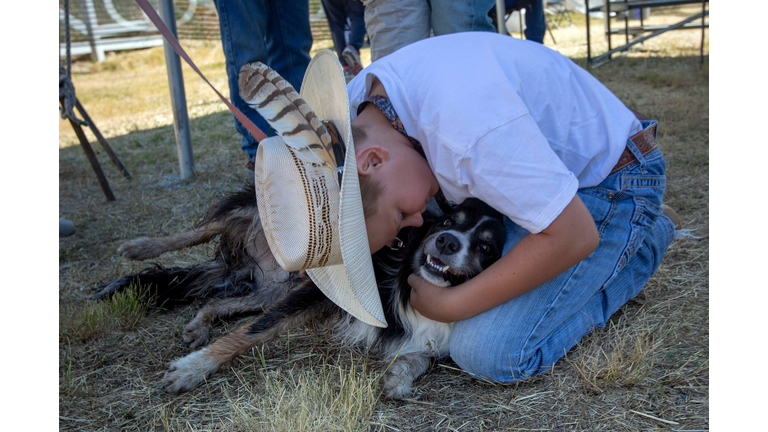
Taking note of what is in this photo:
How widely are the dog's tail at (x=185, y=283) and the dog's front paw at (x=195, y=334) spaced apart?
36cm

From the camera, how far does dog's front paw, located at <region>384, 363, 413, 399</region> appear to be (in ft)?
6.97

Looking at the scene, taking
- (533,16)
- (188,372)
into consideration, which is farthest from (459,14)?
(533,16)

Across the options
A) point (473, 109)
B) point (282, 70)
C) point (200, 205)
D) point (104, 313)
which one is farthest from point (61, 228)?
point (473, 109)

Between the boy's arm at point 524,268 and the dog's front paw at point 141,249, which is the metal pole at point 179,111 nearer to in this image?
the dog's front paw at point 141,249

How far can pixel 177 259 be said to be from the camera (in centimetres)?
361

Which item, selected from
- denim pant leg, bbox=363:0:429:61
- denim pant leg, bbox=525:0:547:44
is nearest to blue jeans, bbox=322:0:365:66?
denim pant leg, bbox=525:0:547:44

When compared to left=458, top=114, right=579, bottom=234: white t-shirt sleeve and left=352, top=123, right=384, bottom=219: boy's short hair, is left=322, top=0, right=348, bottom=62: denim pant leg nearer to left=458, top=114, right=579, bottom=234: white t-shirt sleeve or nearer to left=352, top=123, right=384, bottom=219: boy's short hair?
left=352, top=123, right=384, bottom=219: boy's short hair

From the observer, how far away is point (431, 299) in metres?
2.31

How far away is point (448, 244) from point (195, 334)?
1.27 m

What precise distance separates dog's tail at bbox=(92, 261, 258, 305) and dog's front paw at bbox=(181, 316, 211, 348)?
1.18 feet

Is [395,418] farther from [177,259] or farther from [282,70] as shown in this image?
[282,70]

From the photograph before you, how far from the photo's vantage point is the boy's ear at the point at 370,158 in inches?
70.6

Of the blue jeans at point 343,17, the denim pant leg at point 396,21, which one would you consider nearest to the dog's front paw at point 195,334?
the denim pant leg at point 396,21

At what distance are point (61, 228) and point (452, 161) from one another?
3.27 m
